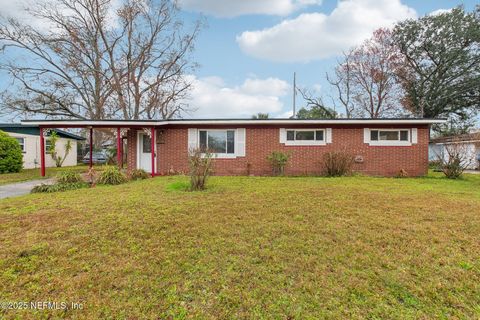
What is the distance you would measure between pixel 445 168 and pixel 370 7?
8.41 metres

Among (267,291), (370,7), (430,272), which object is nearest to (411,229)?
(430,272)

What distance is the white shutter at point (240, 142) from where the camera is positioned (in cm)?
1143

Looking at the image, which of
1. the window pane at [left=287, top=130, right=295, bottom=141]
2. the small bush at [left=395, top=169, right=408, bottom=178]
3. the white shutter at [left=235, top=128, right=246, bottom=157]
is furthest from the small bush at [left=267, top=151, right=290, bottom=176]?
the small bush at [left=395, top=169, right=408, bottom=178]

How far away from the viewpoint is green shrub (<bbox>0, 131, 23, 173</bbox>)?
13078 millimetres

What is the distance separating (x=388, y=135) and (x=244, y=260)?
1076 centimetres

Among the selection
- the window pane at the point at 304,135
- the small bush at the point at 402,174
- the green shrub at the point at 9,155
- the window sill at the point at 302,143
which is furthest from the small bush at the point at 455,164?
the green shrub at the point at 9,155

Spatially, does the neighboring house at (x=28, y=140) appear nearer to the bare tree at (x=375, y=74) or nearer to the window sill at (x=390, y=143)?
the window sill at (x=390, y=143)

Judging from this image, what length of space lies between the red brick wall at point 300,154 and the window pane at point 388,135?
1.32ft

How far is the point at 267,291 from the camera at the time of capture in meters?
2.45

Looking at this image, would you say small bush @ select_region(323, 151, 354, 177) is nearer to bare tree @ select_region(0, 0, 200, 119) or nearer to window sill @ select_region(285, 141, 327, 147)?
window sill @ select_region(285, 141, 327, 147)

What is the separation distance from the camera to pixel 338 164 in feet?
34.5

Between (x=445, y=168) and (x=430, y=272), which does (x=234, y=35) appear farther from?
(x=430, y=272)

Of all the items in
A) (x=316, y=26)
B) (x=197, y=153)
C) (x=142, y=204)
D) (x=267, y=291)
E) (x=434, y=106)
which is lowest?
(x=267, y=291)

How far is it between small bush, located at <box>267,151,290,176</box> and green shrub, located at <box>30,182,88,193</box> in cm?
716
